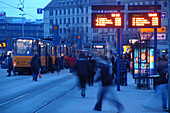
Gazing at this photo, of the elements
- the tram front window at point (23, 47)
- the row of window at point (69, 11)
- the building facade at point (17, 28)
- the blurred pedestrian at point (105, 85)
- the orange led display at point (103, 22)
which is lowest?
the blurred pedestrian at point (105, 85)

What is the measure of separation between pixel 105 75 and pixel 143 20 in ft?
22.3

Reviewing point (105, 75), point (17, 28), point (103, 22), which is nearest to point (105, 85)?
point (105, 75)

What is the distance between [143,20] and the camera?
55.1 ft

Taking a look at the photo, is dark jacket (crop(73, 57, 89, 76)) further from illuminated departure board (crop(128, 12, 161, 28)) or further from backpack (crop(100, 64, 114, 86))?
illuminated departure board (crop(128, 12, 161, 28))

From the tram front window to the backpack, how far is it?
22.0m

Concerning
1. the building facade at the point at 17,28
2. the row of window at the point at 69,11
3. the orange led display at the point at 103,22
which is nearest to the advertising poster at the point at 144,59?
the orange led display at the point at 103,22

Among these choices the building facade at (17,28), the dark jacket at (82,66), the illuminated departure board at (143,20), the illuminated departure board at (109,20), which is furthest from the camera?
the building facade at (17,28)

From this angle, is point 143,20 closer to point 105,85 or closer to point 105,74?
point 105,74

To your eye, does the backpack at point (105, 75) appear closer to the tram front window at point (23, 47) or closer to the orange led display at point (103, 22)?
the orange led display at point (103, 22)

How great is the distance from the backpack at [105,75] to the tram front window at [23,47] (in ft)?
72.3

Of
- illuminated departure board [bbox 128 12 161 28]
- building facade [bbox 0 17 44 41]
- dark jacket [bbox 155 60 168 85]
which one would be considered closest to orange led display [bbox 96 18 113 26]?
illuminated departure board [bbox 128 12 161 28]

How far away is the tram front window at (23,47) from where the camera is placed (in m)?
32.2

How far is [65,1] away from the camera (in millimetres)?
123000

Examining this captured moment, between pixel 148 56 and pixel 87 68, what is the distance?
323 inches
